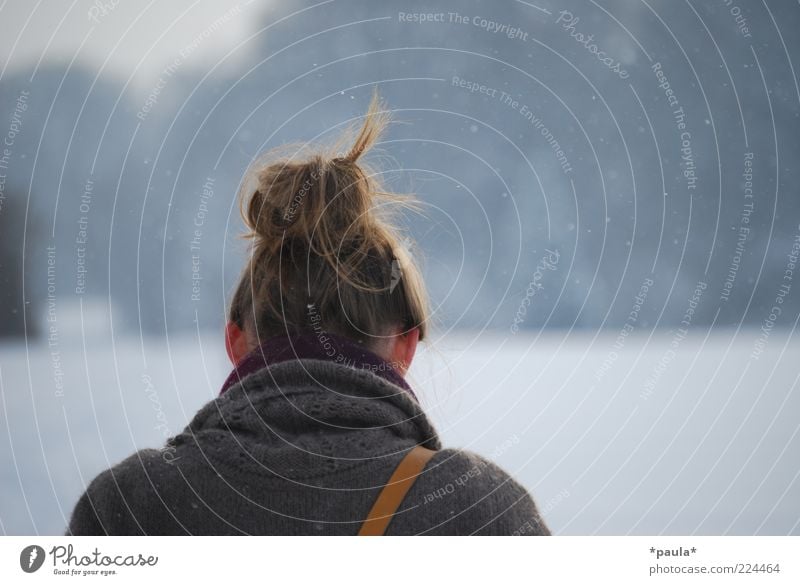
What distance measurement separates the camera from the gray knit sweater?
0.68m

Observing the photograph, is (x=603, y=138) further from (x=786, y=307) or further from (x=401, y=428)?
(x=401, y=428)

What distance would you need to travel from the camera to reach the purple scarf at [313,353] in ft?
2.39

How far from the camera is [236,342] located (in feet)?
2.62

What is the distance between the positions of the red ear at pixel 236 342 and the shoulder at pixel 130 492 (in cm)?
13

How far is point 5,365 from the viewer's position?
1.00 metres

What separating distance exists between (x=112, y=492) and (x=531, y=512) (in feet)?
1.20

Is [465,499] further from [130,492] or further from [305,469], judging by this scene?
[130,492]
